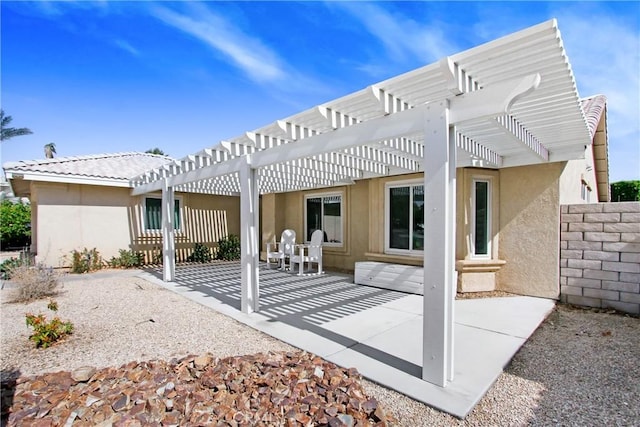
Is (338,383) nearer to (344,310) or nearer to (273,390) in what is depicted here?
(273,390)

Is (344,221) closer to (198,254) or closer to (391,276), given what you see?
(391,276)

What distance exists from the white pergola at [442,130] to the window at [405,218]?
1.74m

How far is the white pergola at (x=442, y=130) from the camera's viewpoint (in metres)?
2.94

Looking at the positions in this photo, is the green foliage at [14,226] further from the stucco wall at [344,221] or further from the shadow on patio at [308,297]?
the stucco wall at [344,221]

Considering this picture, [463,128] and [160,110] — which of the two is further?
[160,110]

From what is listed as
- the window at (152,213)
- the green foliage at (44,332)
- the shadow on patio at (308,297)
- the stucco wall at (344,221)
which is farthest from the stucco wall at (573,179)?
the window at (152,213)

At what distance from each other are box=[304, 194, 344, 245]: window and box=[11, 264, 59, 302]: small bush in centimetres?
727

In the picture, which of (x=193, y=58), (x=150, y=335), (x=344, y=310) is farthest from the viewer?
(x=193, y=58)

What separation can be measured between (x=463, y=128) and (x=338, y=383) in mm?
4144

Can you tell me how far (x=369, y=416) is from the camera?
99.4 inches

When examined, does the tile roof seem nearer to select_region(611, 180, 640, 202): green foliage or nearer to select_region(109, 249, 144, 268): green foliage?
select_region(109, 249, 144, 268): green foliage

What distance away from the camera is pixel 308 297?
265 inches

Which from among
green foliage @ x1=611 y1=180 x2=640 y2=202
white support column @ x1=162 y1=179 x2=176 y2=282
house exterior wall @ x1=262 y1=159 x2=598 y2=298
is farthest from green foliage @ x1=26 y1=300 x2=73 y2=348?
green foliage @ x1=611 y1=180 x2=640 y2=202

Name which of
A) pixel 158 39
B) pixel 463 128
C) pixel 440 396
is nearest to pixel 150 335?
pixel 440 396
